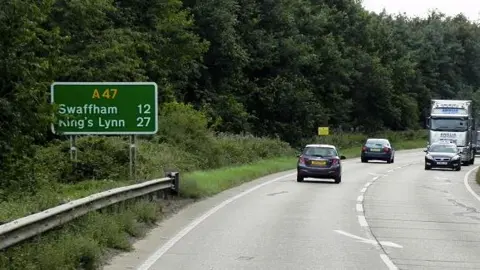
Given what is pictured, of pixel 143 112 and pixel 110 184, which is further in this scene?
pixel 143 112

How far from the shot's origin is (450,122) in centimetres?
4775

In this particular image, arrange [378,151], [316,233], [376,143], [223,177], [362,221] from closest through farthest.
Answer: [316,233]
[362,221]
[223,177]
[378,151]
[376,143]

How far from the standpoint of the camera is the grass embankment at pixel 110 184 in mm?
9625

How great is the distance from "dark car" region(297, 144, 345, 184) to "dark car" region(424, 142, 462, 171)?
14900 mm

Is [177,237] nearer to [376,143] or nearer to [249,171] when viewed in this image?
[249,171]

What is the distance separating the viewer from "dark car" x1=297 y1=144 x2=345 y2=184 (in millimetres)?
29344

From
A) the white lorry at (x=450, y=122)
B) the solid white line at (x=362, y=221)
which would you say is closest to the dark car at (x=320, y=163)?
the solid white line at (x=362, y=221)

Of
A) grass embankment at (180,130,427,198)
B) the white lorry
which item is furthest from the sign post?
the white lorry

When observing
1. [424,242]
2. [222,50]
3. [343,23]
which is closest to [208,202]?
[424,242]

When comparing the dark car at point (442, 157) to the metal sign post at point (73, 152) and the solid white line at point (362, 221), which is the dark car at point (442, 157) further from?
the solid white line at point (362, 221)

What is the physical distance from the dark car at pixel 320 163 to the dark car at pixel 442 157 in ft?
48.9

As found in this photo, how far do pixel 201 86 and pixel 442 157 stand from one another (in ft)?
70.3

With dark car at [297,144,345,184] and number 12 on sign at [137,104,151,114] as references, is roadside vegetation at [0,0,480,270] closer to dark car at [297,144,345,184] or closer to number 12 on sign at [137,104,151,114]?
number 12 on sign at [137,104,151,114]

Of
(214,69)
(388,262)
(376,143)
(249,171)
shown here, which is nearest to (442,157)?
(376,143)
